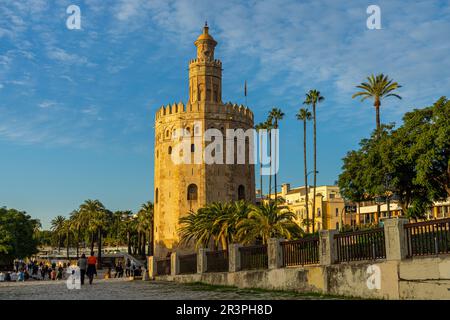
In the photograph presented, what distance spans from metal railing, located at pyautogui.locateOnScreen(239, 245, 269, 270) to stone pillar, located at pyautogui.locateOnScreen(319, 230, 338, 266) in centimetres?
400

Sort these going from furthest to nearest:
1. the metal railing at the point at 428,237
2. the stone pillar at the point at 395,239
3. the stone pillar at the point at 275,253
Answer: the stone pillar at the point at 275,253 → the stone pillar at the point at 395,239 → the metal railing at the point at 428,237

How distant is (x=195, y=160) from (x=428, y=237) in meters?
40.9

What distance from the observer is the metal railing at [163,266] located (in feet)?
109

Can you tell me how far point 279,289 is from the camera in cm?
1958

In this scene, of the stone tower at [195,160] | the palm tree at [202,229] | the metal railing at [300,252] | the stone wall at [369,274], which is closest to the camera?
the stone wall at [369,274]

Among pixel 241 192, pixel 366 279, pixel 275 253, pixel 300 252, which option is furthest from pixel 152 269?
pixel 241 192

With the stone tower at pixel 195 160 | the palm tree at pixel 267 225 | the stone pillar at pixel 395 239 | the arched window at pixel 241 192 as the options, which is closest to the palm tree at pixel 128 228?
the stone tower at pixel 195 160

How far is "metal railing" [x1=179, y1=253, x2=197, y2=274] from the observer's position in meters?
29.2

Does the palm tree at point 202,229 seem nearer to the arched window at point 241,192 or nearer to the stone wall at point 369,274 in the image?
the arched window at point 241,192

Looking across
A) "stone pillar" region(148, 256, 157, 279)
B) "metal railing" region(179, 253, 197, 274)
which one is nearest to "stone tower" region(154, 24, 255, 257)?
"stone pillar" region(148, 256, 157, 279)

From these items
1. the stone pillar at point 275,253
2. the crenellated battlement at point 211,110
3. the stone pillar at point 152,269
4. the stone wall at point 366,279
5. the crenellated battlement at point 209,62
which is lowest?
the stone pillar at point 152,269

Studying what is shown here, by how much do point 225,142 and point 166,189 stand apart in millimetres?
7831

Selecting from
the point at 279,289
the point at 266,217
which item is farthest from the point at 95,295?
the point at 266,217
